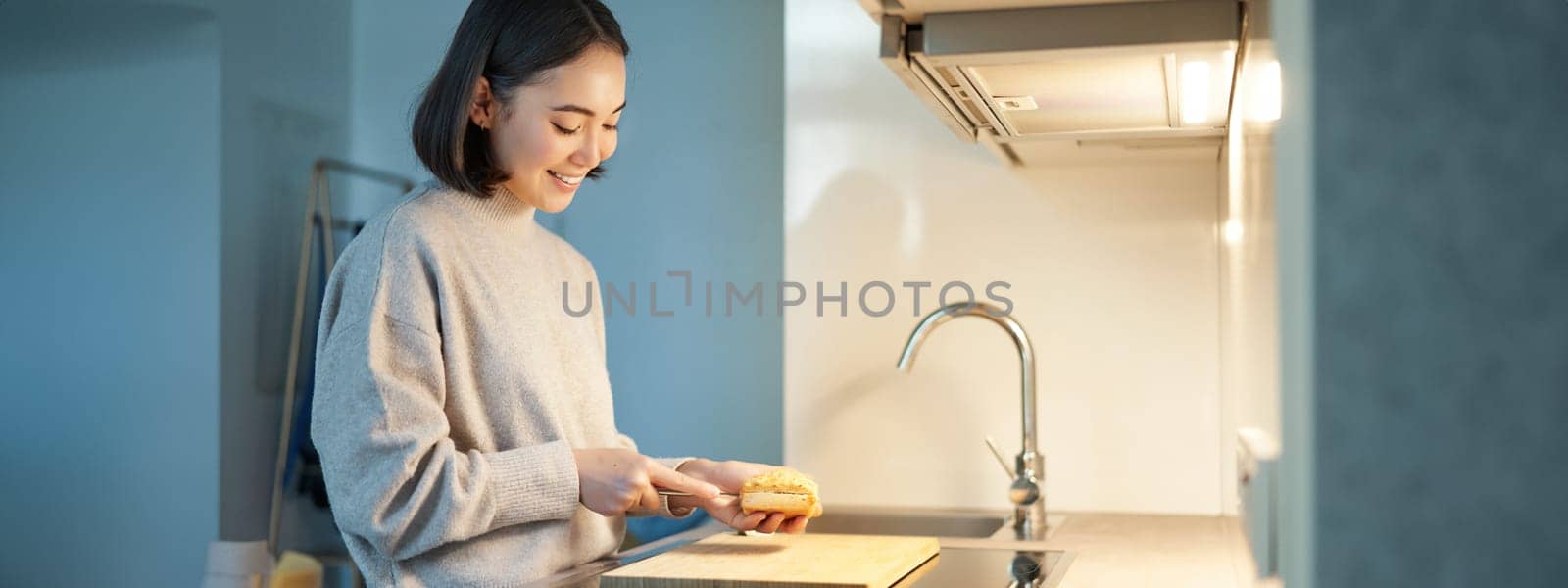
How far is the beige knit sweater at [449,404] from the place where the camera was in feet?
3.51

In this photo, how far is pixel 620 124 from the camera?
3.01m

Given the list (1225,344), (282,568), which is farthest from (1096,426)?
(282,568)

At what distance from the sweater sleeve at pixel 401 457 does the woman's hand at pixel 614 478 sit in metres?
0.04

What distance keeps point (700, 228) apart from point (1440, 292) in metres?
2.57

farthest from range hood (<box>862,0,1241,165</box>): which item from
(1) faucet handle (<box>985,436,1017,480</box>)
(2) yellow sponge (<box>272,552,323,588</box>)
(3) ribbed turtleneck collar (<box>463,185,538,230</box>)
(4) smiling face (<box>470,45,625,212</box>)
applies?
(2) yellow sponge (<box>272,552,323,588</box>)

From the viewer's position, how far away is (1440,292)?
41 cm

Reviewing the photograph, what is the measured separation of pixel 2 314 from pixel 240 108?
0.69 metres

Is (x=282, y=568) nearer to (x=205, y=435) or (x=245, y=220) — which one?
(x=205, y=435)

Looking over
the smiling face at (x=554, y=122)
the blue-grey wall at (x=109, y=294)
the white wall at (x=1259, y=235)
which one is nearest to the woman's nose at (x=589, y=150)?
the smiling face at (x=554, y=122)

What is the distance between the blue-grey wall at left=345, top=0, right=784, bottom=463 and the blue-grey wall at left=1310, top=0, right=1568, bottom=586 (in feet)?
8.21

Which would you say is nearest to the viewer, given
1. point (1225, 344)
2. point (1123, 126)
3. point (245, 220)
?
point (1123, 126)

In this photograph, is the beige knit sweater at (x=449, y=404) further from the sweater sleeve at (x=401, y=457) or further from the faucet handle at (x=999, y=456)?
the faucet handle at (x=999, y=456)

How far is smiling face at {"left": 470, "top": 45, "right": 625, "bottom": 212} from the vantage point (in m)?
1.21

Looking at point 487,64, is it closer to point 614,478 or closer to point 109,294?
point 614,478
